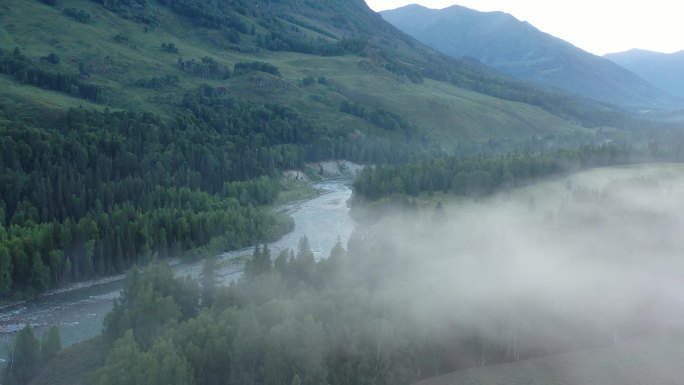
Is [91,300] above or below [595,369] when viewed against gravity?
below

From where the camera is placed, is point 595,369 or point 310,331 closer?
point 310,331

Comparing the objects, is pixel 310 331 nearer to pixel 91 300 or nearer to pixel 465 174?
pixel 91 300

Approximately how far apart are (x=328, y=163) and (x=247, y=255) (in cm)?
8914

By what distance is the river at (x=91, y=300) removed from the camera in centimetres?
6938

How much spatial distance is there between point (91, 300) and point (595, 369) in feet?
202

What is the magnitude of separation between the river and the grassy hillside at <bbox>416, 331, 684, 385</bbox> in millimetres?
35193

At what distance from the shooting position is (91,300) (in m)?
79.4

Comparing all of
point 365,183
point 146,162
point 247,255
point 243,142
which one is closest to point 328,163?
point 243,142

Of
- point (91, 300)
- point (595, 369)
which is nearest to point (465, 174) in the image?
point (595, 369)

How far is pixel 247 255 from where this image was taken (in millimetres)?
101500

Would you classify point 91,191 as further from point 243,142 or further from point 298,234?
point 243,142

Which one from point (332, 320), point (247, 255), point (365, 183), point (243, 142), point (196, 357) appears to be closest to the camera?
point (196, 357)

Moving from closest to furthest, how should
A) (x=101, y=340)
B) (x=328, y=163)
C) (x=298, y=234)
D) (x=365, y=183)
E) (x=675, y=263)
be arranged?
(x=101, y=340) → (x=675, y=263) → (x=298, y=234) → (x=365, y=183) → (x=328, y=163)

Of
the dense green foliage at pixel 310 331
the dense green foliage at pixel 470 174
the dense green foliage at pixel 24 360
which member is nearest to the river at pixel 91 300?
the dense green foliage at pixel 24 360
